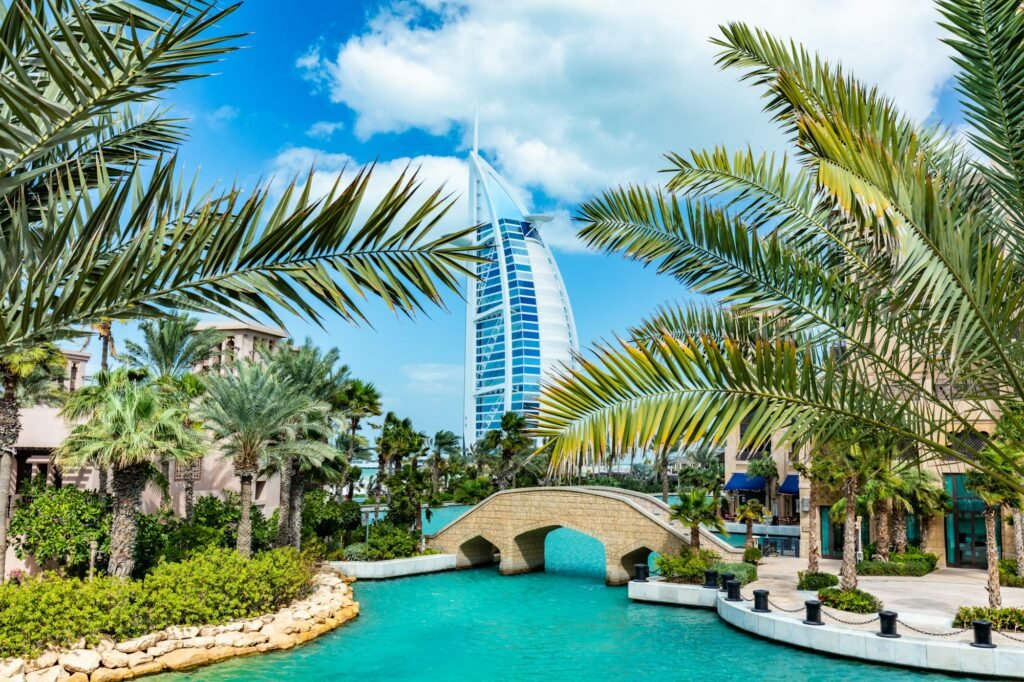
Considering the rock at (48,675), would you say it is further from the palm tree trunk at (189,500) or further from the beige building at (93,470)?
the palm tree trunk at (189,500)

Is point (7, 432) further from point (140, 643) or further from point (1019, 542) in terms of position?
point (1019, 542)

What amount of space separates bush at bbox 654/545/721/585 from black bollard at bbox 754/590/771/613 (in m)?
5.50

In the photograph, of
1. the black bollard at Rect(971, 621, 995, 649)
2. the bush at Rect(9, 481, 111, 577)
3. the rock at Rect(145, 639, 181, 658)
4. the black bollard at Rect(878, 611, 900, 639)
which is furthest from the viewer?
the bush at Rect(9, 481, 111, 577)

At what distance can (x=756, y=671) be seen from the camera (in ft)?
63.2

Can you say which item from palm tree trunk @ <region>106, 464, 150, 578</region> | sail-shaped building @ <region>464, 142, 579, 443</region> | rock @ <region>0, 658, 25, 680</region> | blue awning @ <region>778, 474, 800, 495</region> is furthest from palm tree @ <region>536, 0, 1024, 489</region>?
sail-shaped building @ <region>464, 142, 579, 443</region>

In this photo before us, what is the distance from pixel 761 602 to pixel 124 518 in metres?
17.8

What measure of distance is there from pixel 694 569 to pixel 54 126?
2731 centimetres

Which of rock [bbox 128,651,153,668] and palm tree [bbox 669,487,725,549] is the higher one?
palm tree [bbox 669,487,725,549]

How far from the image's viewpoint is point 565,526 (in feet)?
110

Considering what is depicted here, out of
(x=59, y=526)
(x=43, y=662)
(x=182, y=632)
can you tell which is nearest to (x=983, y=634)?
(x=182, y=632)

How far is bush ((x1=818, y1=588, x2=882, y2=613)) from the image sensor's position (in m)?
21.6

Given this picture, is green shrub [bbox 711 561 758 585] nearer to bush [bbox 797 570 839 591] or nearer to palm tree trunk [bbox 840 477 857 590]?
bush [bbox 797 570 839 591]

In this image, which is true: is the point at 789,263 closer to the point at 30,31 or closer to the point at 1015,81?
the point at 1015,81

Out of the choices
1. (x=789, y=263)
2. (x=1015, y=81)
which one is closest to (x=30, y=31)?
(x=789, y=263)
